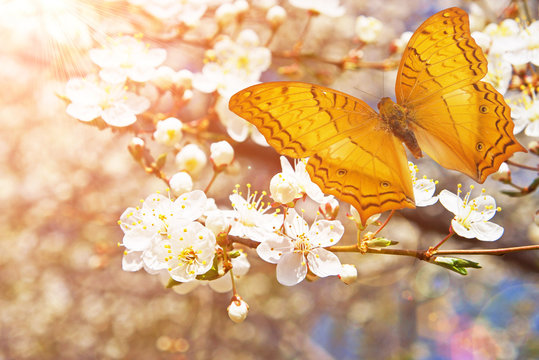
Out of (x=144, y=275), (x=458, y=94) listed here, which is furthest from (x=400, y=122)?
(x=144, y=275)

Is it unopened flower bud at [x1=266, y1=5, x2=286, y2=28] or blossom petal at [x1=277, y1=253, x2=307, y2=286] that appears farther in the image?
unopened flower bud at [x1=266, y1=5, x2=286, y2=28]

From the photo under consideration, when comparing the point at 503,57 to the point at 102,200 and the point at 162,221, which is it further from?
the point at 102,200

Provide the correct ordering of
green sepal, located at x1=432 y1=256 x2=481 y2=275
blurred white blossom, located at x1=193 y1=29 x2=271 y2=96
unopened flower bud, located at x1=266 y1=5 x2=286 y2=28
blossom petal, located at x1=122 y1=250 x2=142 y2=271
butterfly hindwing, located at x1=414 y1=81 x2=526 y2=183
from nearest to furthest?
green sepal, located at x1=432 y1=256 x2=481 y2=275, butterfly hindwing, located at x1=414 y1=81 x2=526 y2=183, blossom petal, located at x1=122 y1=250 x2=142 y2=271, blurred white blossom, located at x1=193 y1=29 x2=271 y2=96, unopened flower bud, located at x1=266 y1=5 x2=286 y2=28

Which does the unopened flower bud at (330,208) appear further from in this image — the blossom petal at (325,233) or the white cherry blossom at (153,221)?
the white cherry blossom at (153,221)

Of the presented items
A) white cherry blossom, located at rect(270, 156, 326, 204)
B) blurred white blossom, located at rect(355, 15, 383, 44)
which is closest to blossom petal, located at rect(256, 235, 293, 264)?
white cherry blossom, located at rect(270, 156, 326, 204)

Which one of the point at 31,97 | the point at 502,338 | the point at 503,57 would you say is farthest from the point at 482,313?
the point at 31,97

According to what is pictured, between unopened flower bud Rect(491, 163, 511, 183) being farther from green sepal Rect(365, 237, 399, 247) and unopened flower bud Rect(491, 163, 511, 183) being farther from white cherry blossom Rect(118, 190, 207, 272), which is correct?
white cherry blossom Rect(118, 190, 207, 272)

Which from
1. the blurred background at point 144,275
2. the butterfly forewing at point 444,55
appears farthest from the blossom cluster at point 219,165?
the blurred background at point 144,275
